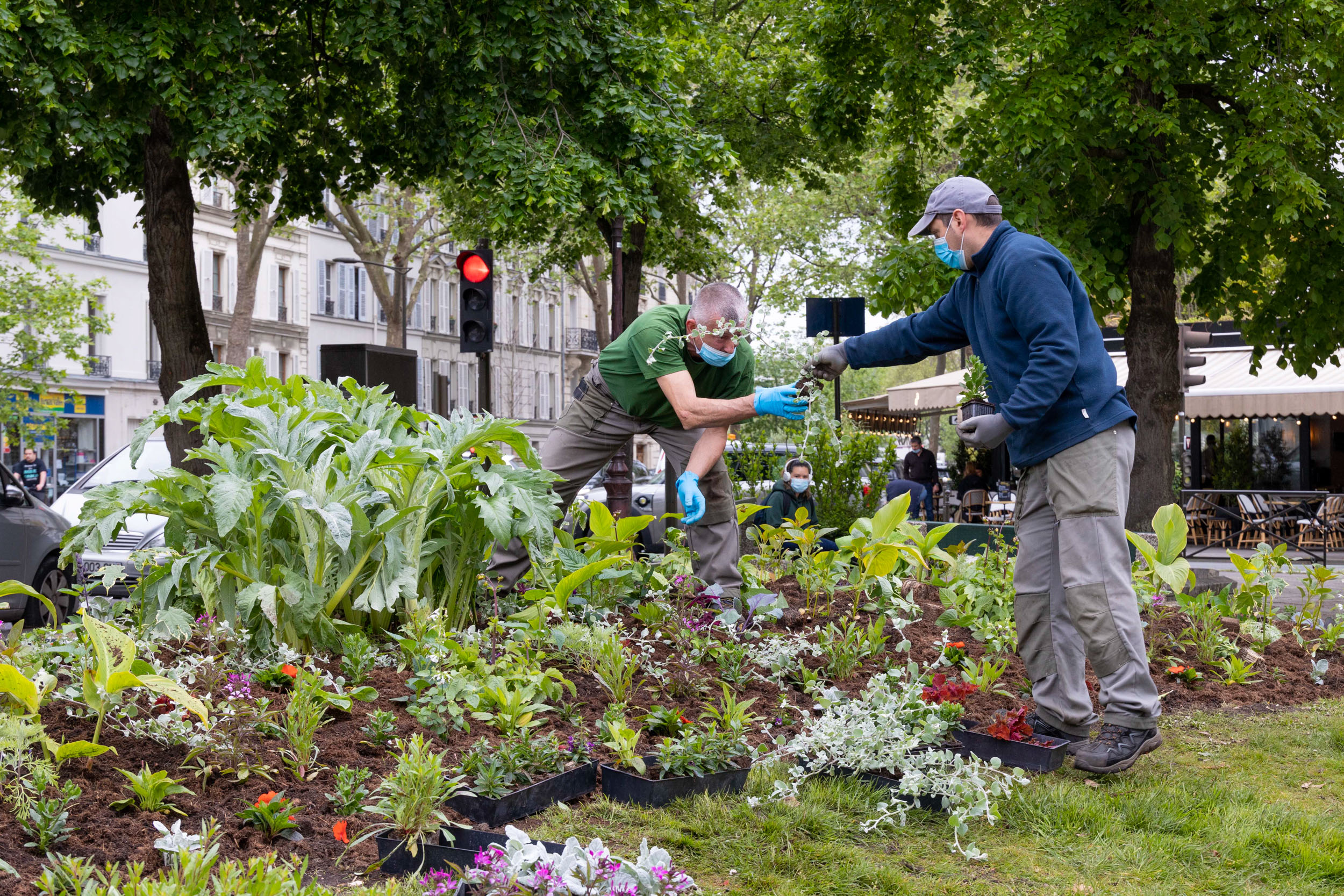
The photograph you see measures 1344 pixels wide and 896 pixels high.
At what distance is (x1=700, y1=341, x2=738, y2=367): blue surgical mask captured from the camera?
18.0 feet

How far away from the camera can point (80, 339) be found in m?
27.9

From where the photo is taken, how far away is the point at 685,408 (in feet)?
17.4

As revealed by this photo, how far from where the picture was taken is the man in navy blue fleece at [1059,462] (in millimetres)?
4105

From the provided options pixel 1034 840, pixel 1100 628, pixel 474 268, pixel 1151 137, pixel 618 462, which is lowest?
pixel 1034 840

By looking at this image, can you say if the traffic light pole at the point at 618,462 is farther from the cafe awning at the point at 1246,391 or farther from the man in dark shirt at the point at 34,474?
the man in dark shirt at the point at 34,474

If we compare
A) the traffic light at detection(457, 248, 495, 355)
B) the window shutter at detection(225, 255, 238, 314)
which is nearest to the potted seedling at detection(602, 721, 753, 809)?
the traffic light at detection(457, 248, 495, 355)

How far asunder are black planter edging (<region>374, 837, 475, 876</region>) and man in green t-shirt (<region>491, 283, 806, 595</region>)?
7.63 ft

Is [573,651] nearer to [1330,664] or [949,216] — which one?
[949,216]

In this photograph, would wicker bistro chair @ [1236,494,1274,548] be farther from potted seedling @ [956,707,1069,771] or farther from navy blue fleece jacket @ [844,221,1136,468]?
potted seedling @ [956,707,1069,771]

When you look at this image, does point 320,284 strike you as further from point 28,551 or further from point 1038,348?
point 1038,348

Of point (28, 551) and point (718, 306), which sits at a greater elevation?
point (718, 306)

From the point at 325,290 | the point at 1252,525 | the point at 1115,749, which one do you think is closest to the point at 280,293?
the point at 325,290

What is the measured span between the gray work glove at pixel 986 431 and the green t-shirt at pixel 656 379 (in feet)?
5.31

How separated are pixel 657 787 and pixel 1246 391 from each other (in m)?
15.7
